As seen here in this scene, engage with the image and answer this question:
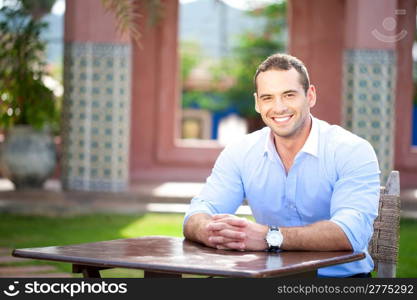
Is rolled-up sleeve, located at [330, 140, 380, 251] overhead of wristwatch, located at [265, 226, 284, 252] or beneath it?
overhead

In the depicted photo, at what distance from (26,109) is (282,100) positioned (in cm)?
730

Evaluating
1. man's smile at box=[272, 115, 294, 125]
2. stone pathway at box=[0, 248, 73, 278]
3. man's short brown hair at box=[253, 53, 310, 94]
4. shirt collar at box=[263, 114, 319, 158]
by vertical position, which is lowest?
stone pathway at box=[0, 248, 73, 278]

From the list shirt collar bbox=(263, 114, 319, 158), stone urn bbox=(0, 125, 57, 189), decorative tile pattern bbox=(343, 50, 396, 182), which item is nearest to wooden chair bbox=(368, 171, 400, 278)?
shirt collar bbox=(263, 114, 319, 158)

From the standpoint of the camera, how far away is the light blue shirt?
3.11m

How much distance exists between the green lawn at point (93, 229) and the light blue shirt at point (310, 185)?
10.5ft

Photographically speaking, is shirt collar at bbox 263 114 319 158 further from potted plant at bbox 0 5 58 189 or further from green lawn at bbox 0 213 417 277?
potted plant at bbox 0 5 58 189

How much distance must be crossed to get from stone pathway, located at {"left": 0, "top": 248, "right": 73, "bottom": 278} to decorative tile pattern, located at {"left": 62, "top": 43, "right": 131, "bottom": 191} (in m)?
3.85

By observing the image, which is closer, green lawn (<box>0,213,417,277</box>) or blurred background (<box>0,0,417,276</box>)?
green lawn (<box>0,213,417,277</box>)

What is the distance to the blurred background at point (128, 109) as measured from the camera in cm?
916

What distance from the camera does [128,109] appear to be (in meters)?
10.2

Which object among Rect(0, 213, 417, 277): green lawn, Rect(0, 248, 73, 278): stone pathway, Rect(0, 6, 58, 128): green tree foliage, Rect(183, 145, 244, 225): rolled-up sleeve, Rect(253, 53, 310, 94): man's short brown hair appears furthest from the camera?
Rect(0, 6, 58, 128): green tree foliage

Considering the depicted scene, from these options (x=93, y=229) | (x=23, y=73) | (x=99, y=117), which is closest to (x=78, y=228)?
(x=93, y=229)

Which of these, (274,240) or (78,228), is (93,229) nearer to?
(78,228)

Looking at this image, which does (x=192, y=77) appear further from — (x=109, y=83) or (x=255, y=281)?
(x=255, y=281)
